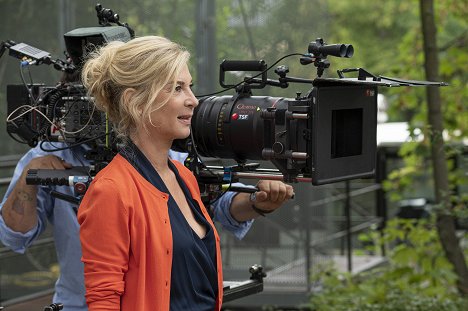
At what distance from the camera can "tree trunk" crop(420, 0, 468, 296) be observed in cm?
762

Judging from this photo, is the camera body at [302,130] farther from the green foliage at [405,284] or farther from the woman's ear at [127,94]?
the green foliage at [405,284]

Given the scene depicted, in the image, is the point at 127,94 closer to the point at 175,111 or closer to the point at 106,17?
the point at 175,111

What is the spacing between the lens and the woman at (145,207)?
3.05m

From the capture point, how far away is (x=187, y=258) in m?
3.17

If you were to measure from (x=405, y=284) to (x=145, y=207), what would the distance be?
484cm

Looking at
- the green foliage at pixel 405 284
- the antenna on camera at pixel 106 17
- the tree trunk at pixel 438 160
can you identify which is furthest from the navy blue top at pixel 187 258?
the tree trunk at pixel 438 160

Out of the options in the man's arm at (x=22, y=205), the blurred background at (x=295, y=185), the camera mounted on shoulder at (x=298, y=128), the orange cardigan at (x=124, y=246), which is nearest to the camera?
the orange cardigan at (x=124, y=246)

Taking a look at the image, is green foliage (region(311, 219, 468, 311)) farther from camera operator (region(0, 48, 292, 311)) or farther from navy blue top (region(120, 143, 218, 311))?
navy blue top (region(120, 143, 218, 311))

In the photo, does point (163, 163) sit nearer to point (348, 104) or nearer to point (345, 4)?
point (348, 104)

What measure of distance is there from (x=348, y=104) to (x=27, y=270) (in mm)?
3230

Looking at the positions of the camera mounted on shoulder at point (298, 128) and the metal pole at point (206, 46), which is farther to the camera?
the metal pole at point (206, 46)

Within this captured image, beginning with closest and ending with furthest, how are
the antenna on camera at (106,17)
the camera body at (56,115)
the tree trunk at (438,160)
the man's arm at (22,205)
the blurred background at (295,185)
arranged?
the camera body at (56,115)
the man's arm at (22,205)
the antenna on camera at (106,17)
the blurred background at (295,185)
the tree trunk at (438,160)

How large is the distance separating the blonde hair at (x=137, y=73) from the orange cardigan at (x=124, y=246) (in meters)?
0.22

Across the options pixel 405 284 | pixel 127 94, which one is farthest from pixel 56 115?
pixel 405 284
